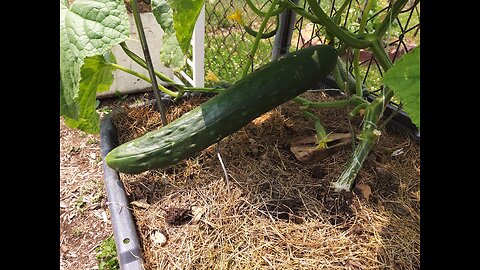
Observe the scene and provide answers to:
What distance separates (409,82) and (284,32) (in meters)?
1.07

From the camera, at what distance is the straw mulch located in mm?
1060

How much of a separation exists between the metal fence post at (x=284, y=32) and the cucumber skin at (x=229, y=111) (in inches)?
18.8

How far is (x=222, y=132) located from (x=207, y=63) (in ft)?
4.61

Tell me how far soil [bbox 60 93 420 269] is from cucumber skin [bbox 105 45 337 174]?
139 millimetres

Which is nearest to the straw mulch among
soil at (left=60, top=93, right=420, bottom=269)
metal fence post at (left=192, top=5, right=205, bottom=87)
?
soil at (left=60, top=93, right=420, bottom=269)

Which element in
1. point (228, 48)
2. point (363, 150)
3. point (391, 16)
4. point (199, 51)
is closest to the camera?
point (391, 16)

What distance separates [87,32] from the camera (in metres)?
0.95

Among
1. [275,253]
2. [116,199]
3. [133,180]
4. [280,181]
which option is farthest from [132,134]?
[275,253]

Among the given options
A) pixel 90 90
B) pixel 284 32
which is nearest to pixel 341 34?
pixel 284 32

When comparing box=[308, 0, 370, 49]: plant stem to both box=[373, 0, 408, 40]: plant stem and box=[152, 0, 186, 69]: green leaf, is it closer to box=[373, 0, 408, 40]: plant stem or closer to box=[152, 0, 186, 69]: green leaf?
box=[373, 0, 408, 40]: plant stem

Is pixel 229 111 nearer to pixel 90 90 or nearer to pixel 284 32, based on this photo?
pixel 90 90

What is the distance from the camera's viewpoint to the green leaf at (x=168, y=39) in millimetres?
1195

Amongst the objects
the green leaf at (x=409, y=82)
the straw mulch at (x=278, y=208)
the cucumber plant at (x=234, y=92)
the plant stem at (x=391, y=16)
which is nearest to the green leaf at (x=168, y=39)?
the cucumber plant at (x=234, y=92)

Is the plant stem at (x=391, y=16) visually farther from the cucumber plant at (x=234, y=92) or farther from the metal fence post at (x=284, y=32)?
the metal fence post at (x=284, y=32)
